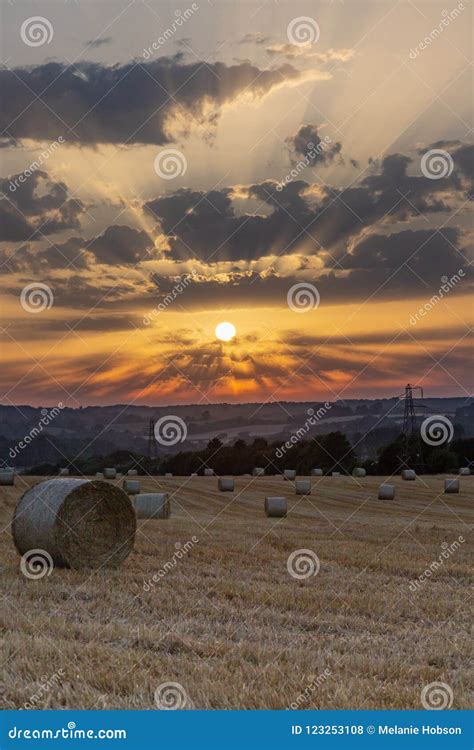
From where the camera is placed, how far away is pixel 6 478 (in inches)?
1645

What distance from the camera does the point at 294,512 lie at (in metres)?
31.9

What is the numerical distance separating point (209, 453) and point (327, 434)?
987 centimetres

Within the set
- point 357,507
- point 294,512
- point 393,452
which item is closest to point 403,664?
point 294,512
